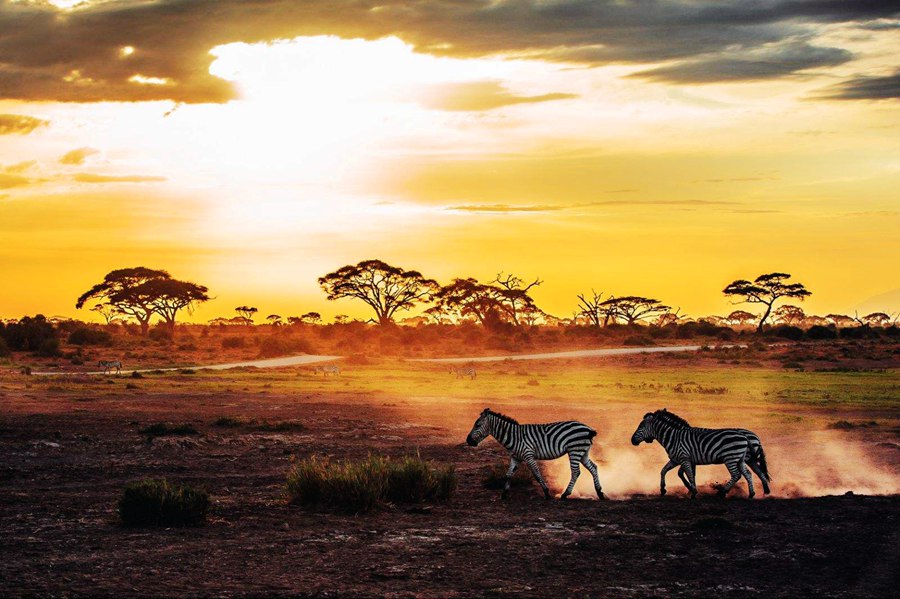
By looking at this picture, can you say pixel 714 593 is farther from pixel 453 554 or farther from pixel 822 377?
pixel 822 377

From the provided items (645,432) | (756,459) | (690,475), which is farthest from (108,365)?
(756,459)

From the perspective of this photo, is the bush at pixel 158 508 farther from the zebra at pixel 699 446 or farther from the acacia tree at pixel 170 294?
the acacia tree at pixel 170 294

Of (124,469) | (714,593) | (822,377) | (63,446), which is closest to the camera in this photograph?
(714,593)

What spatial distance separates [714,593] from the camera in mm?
11477

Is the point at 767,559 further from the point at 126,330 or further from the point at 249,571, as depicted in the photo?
the point at 126,330

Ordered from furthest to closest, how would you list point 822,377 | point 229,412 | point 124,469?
1. point 822,377
2. point 229,412
3. point 124,469

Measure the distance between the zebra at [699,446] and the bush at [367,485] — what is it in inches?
154

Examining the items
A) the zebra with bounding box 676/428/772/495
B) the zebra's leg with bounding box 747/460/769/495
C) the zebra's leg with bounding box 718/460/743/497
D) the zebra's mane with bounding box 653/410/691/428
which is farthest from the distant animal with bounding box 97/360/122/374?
the zebra's leg with bounding box 718/460/743/497

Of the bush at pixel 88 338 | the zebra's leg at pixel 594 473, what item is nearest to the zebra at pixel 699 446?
the zebra's leg at pixel 594 473

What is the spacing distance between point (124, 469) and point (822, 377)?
Answer: 138ft

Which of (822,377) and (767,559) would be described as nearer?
(767,559)

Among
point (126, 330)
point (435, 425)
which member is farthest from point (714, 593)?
point (126, 330)

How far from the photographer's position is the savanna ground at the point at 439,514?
1211 centimetres

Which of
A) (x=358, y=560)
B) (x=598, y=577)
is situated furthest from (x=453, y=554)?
(x=598, y=577)
